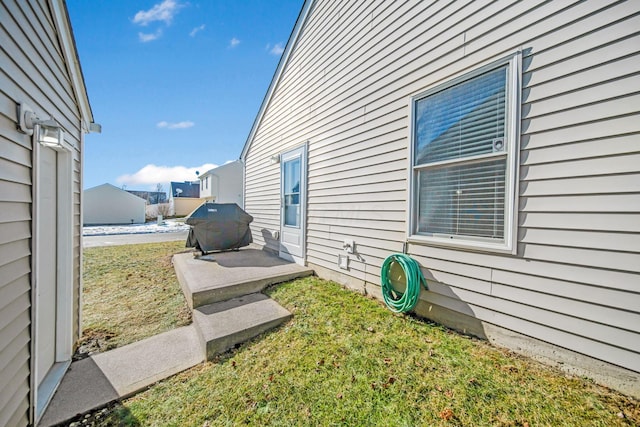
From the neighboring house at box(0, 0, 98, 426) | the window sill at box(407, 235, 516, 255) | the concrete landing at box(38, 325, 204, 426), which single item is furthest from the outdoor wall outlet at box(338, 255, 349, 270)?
the neighboring house at box(0, 0, 98, 426)

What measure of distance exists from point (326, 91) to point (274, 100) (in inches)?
95.3

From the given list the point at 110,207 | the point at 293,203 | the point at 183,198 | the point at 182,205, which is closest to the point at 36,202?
the point at 293,203

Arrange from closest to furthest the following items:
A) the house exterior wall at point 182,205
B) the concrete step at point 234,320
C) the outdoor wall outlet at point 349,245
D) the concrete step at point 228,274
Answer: the concrete step at point 234,320, the concrete step at point 228,274, the outdoor wall outlet at point 349,245, the house exterior wall at point 182,205

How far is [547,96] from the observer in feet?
6.33

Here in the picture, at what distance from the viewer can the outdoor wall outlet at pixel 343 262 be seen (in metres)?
3.93

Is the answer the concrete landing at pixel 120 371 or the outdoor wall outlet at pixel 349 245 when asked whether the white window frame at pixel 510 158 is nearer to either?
the outdoor wall outlet at pixel 349 245

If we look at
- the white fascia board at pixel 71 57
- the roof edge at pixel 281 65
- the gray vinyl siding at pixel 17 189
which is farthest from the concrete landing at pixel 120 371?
the roof edge at pixel 281 65

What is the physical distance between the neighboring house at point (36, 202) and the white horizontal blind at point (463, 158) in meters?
3.43

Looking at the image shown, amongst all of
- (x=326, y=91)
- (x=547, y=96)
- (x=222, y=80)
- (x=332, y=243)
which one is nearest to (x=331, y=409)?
(x=332, y=243)

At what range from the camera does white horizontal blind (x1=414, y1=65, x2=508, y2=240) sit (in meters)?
2.27

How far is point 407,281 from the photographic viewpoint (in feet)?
9.02

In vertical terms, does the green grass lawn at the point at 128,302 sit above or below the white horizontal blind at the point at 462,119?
below

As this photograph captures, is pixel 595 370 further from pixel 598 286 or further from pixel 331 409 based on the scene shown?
pixel 331 409

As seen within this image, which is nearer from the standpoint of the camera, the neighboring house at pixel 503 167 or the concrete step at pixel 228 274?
the neighboring house at pixel 503 167
